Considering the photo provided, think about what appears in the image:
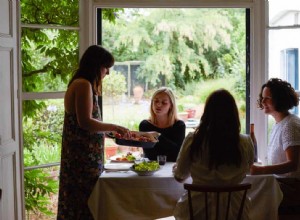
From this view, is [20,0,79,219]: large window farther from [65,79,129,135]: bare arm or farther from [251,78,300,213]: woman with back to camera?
[251,78,300,213]: woman with back to camera

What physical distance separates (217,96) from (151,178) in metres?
0.69

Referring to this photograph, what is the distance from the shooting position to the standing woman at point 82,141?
273cm

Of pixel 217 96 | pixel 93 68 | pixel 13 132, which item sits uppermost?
pixel 93 68

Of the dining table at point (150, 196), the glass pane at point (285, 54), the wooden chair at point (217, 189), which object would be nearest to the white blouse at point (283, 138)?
the dining table at point (150, 196)

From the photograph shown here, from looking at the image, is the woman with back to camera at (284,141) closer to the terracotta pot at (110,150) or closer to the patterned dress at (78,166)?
the patterned dress at (78,166)

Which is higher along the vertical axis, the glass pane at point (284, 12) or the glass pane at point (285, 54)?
the glass pane at point (284, 12)

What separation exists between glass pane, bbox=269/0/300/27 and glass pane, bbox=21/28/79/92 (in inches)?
65.5

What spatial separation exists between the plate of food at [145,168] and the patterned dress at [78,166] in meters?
0.24

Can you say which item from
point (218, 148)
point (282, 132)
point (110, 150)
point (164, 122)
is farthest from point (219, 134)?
point (110, 150)

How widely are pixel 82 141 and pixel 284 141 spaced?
1.24m

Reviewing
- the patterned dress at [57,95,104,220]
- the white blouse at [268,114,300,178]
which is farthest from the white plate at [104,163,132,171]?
the white blouse at [268,114,300,178]

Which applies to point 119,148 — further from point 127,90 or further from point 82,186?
point 82,186

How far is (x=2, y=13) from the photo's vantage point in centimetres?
302

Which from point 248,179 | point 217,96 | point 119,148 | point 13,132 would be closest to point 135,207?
point 248,179
